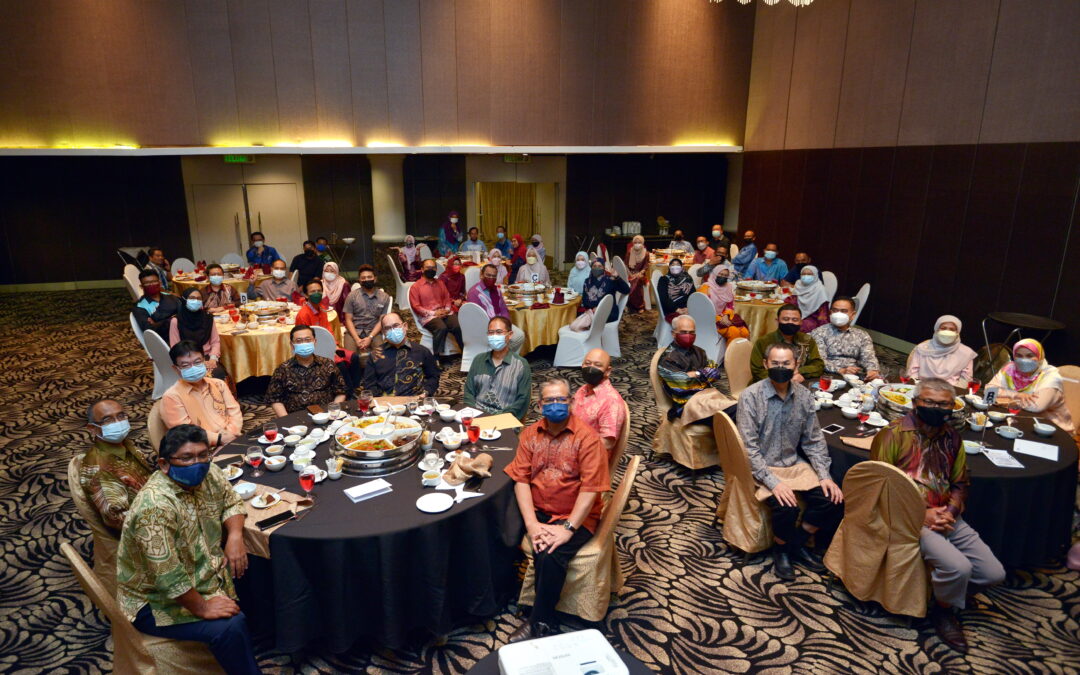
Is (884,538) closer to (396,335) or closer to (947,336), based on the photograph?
(947,336)

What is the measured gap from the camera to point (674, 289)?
29.3 feet

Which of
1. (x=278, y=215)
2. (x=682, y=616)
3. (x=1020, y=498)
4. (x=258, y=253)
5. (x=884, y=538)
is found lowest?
(x=682, y=616)

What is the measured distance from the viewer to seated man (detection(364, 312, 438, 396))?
5436 millimetres

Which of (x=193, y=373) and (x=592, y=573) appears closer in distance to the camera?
(x=592, y=573)

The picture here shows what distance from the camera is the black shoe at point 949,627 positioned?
3.68 meters

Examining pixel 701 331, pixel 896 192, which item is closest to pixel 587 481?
pixel 701 331

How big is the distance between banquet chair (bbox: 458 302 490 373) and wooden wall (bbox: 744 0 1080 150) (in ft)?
23.1

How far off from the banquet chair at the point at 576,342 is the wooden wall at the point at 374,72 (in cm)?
660

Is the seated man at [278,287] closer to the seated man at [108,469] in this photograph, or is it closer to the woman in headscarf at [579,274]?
the woman in headscarf at [579,274]

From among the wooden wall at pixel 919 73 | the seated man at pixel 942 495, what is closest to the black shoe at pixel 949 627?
the seated man at pixel 942 495

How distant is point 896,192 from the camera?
32.5 ft

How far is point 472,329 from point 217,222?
1075 centimetres

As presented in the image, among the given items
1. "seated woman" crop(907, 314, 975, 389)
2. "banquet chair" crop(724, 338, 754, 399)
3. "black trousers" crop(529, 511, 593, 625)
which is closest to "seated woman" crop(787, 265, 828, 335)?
"seated woman" crop(907, 314, 975, 389)

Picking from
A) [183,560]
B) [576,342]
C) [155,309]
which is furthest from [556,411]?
[155,309]
